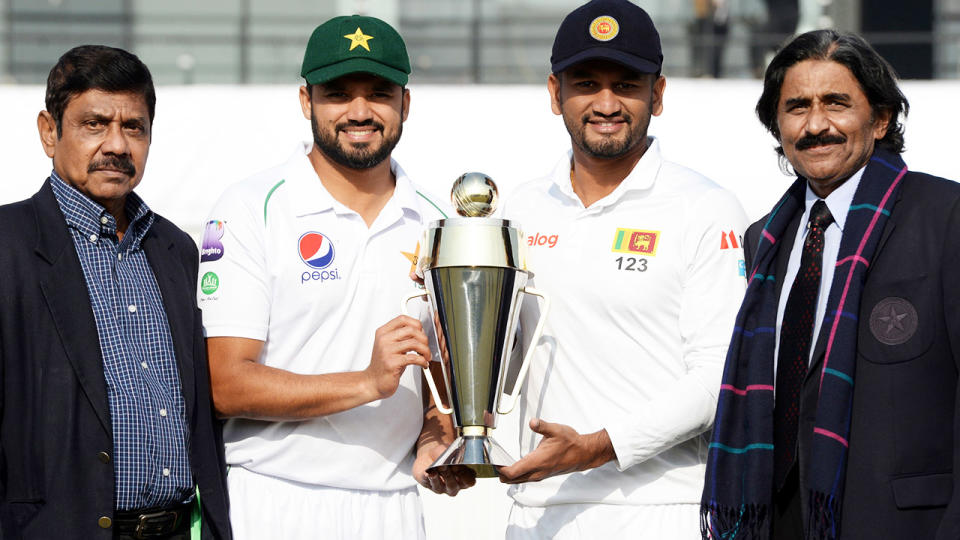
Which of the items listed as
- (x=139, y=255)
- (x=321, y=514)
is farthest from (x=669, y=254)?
(x=139, y=255)

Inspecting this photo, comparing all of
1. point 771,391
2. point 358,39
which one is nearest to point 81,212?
point 358,39

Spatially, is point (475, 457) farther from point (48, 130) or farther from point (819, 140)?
point (48, 130)

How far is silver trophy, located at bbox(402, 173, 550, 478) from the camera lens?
2.93 m

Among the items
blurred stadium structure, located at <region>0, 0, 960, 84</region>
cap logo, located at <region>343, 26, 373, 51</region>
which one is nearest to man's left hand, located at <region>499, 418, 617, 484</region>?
cap logo, located at <region>343, 26, 373, 51</region>

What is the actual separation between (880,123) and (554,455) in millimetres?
1057

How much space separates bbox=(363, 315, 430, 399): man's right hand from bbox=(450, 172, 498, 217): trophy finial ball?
12.1 inches

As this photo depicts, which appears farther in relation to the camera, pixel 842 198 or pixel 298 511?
pixel 298 511

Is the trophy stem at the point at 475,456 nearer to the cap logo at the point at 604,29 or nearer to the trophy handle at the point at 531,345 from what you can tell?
the trophy handle at the point at 531,345

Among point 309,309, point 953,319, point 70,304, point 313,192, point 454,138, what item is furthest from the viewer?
point 454,138

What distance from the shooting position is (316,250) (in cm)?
312

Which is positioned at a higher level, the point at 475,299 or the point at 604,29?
the point at 604,29

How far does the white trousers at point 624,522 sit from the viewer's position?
301cm

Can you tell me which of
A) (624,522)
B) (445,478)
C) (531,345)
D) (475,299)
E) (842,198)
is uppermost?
(842,198)

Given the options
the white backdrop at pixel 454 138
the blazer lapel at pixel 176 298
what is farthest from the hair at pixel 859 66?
the white backdrop at pixel 454 138
